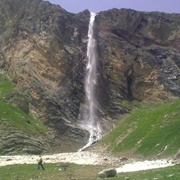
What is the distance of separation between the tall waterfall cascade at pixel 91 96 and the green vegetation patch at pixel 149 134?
2173 centimetres

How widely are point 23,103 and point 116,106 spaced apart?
25.9 m

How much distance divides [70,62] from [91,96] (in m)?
10.5

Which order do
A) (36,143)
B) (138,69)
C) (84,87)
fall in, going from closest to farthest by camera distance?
1. (36,143)
2. (84,87)
3. (138,69)

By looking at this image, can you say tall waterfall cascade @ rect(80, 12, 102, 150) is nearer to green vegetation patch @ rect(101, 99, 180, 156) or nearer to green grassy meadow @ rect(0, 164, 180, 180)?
green vegetation patch @ rect(101, 99, 180, 156)

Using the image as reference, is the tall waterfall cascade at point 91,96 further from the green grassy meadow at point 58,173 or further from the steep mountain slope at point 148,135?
the green grassy meadow at point 58,173

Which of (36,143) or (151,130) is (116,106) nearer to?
(36,143)

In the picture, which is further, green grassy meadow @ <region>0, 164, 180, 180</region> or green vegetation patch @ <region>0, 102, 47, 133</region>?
green vegetation patch @ <region>0, 102, 47, 133</region>

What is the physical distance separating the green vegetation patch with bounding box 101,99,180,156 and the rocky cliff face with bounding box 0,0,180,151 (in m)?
27.2

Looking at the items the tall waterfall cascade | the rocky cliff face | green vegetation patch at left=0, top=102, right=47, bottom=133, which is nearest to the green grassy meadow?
green vegetation patch at left=0, top=102, right=47, bottom=133

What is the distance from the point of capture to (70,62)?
102 m

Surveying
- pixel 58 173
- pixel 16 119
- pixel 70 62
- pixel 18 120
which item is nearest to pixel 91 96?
pixel 70 62

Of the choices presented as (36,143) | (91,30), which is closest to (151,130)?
(36,143)

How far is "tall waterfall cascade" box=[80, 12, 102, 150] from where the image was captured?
84794 mm

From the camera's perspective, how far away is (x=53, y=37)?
336 ft
